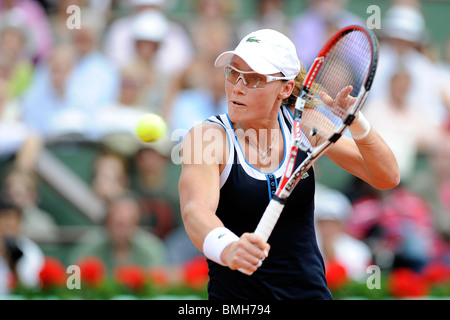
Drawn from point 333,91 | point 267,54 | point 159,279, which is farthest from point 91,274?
point 267,54

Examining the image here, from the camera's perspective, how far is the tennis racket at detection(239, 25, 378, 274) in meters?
3.19

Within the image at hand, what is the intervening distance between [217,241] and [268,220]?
218 millimetres

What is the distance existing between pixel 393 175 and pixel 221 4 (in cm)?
485

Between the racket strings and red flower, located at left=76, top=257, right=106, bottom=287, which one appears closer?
the racket strings

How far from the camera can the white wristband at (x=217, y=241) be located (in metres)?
3.04

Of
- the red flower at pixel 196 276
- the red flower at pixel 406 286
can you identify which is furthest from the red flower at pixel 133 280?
the red flower at pixel 406 286

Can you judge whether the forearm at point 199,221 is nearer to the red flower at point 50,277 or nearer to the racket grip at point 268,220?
the racket grip at point 268,220

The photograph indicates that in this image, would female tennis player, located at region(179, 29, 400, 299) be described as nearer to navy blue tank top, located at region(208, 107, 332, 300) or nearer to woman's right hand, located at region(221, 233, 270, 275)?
navy blue tank top, located at region(208, 107, 332, 300)

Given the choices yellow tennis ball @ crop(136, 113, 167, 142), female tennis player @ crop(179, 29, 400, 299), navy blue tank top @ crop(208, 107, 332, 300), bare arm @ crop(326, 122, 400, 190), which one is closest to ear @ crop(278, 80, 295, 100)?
female tennis player @ crop(179, 29, 400, 299)

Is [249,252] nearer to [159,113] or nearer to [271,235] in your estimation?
[271,235]

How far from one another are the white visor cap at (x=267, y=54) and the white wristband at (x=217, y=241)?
28.2 inches

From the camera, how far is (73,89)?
7.43 metres
